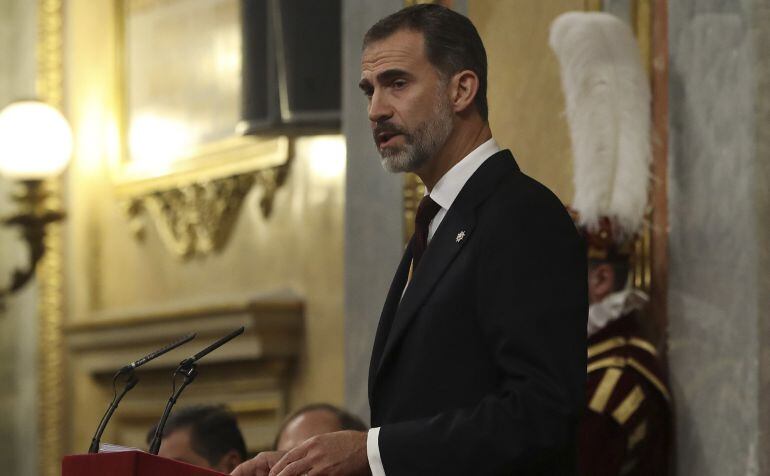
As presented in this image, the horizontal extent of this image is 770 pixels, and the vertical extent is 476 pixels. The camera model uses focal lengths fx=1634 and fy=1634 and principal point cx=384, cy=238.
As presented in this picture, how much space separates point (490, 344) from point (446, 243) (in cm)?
21

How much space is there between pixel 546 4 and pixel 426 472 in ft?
8.56

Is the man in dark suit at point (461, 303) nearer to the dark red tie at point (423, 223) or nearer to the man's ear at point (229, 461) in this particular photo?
the dark red tie at point (423, 223)

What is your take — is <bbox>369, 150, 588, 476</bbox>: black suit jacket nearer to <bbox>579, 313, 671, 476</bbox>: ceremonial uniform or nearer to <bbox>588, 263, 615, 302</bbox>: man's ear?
<bbox>579, 313, 671, 476</bbox>: ceremonial uniform

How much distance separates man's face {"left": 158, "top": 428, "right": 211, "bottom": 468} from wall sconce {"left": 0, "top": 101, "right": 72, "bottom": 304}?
147 inches

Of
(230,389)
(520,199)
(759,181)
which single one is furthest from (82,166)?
(520,199)

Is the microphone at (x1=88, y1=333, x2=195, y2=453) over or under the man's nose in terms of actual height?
under

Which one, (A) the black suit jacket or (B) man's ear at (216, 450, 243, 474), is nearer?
(A) the black suit jacket

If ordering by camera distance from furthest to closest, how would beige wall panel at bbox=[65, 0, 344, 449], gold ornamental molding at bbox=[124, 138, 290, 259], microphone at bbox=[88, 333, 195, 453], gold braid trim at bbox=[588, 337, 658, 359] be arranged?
gold ornamental molding at bbox=[124, 138, 290, 259] → beige wall panel at bbox=[65, 0, 344, 449] → gold braid trim at bbox=[588, 337, 658, 359] → microphone at bbox=[88, 333, 195, 453]

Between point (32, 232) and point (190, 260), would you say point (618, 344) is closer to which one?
point (190, 260)

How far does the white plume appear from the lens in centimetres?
425

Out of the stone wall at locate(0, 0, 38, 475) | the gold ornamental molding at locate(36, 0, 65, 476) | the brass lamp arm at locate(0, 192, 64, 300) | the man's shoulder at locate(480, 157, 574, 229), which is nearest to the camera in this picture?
the man's shoulder at locate(480, 157, 574, 229)

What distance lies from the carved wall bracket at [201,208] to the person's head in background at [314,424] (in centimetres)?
253

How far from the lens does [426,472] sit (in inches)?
96.1

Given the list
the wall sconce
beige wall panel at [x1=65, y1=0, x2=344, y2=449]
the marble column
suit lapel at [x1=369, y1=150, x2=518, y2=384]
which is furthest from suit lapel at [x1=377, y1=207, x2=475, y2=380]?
the wall sconce
